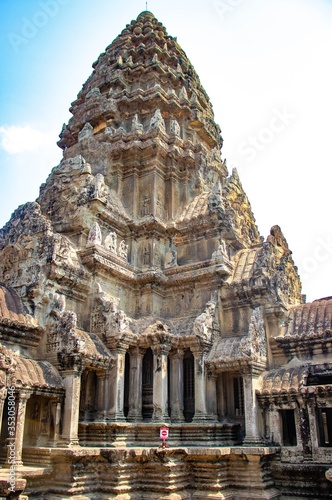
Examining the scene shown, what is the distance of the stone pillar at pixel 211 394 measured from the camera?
15.6 m

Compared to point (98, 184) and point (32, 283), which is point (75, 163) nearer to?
point (98, 184)

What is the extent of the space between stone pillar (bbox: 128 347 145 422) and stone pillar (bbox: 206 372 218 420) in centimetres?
232

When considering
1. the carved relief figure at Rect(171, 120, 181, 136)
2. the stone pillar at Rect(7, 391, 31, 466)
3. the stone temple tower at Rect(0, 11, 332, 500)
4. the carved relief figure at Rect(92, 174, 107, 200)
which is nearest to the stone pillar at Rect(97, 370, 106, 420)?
the stone temple tower at Rect(0, 11, 332, 500)

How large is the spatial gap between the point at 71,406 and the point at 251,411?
565 cm

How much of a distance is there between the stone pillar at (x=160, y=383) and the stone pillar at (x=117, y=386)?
43.9 inches

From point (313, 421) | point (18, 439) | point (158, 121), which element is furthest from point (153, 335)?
point (158, 121)

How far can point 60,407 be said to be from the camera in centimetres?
1339

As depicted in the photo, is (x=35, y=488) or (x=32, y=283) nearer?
(x=35, y=488)

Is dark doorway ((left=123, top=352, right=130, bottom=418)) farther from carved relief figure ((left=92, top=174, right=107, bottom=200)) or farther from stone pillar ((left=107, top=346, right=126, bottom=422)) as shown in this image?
carved relief figure ((left=92, top=174, right=107, bottom=200))

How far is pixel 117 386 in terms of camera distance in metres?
14.9

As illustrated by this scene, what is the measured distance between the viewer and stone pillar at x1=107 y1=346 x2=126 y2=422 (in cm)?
1462

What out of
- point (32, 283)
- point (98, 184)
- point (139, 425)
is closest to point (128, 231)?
point (98, 184)

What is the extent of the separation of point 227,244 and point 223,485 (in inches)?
362

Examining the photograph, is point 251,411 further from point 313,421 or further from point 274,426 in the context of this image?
point 313,421
